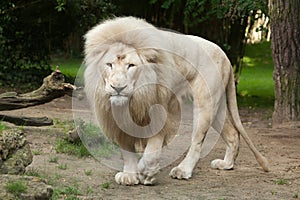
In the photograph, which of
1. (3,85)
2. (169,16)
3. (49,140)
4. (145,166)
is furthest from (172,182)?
(169,16)

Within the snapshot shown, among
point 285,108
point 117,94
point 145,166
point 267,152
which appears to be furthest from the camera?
point 285,108

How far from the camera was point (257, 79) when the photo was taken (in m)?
18.6

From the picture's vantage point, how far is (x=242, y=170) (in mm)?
6715

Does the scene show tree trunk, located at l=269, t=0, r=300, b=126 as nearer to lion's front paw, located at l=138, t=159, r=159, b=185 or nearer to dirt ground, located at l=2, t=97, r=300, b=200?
dirt ground, located at l=2, t=97, r=300, b=200

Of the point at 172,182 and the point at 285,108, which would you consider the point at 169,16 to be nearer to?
the point at 285,108

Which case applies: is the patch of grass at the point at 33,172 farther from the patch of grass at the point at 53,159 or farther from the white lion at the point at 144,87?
the white lion at the point at 144,87

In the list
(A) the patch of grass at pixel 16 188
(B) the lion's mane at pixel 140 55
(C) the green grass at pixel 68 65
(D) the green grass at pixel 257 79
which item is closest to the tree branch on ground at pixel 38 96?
(B) the lion's mane at pixel 140 55

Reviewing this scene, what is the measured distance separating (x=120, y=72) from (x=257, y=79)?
1370 centimetres

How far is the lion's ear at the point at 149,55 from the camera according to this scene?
5.51 m

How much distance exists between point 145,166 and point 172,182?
0.47m

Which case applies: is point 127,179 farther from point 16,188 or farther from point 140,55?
point 16,188

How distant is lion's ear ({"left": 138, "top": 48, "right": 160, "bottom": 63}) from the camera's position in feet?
18.1

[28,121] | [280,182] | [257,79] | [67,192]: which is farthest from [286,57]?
[257,79]

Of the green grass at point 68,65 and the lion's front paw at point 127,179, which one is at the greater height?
the lion's front paw at point 127,179
